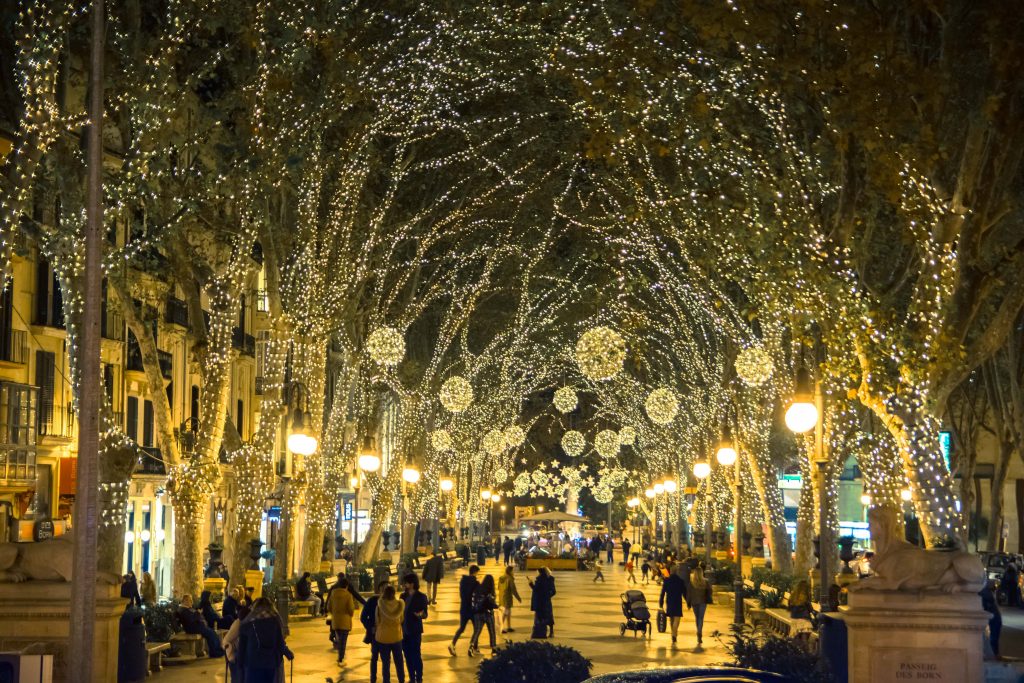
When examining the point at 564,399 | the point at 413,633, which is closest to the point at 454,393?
the point at 564,399

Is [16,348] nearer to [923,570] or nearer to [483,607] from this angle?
[483,607]

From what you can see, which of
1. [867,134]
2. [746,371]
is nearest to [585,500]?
[746,371]

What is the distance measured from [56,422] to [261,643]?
855 inches

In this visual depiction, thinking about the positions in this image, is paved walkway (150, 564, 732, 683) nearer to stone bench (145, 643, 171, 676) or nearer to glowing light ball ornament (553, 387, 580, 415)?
stone bench (145, 643, 171, 676)

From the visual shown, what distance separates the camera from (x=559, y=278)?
159 ft

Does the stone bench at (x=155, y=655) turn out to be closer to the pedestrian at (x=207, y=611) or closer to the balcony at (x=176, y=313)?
the pedestrian at (x=207, y=611)

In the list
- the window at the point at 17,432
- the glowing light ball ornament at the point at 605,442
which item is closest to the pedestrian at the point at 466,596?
the window at the point at 17,432

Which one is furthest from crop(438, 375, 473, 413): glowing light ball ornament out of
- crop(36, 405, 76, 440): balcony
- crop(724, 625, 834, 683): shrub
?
crop(724, 625, 834, 683): shrub

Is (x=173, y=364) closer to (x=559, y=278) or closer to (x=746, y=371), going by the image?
(x=559, y=278)

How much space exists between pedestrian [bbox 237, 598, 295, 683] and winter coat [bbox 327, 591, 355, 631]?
7.06 m

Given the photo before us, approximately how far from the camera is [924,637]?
14.7 metres

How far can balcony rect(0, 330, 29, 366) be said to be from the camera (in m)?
33.6

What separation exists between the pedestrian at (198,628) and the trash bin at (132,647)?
3234mm

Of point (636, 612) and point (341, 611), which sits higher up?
point (341, 611)
